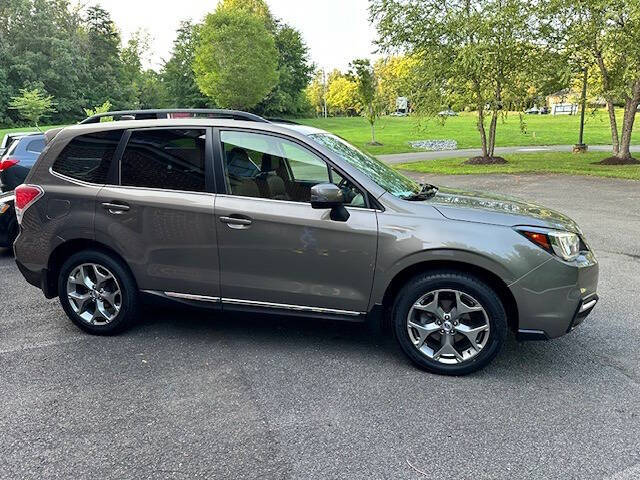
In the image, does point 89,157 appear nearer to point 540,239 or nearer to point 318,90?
point 540,239

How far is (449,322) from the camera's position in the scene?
357 centimetres

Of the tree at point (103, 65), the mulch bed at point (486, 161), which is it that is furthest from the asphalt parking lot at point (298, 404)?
the tree at point (103, 65)

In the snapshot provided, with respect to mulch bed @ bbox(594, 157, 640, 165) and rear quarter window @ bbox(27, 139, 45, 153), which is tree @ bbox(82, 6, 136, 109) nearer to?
mulch bed @ bbox(594, 157, 640, 165)

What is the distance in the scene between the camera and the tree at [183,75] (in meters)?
63.0

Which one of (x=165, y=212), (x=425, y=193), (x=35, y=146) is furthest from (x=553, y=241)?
(x=35, y=146)

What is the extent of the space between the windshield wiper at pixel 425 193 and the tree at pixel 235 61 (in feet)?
128

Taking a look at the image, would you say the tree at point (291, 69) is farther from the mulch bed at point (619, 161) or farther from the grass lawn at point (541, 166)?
the mulch bed at point (619, 161)

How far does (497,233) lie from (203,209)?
215 cm

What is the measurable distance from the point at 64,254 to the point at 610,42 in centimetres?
1737

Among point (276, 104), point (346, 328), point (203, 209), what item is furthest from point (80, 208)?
point (276, 104)

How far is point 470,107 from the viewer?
797 inches

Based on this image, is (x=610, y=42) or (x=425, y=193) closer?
(x=425, y=193)

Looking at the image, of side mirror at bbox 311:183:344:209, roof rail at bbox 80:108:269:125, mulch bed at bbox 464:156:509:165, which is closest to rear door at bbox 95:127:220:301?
roof rail at bbox 80:108:269:125

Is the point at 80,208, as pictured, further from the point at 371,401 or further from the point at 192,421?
the point at 371,401
